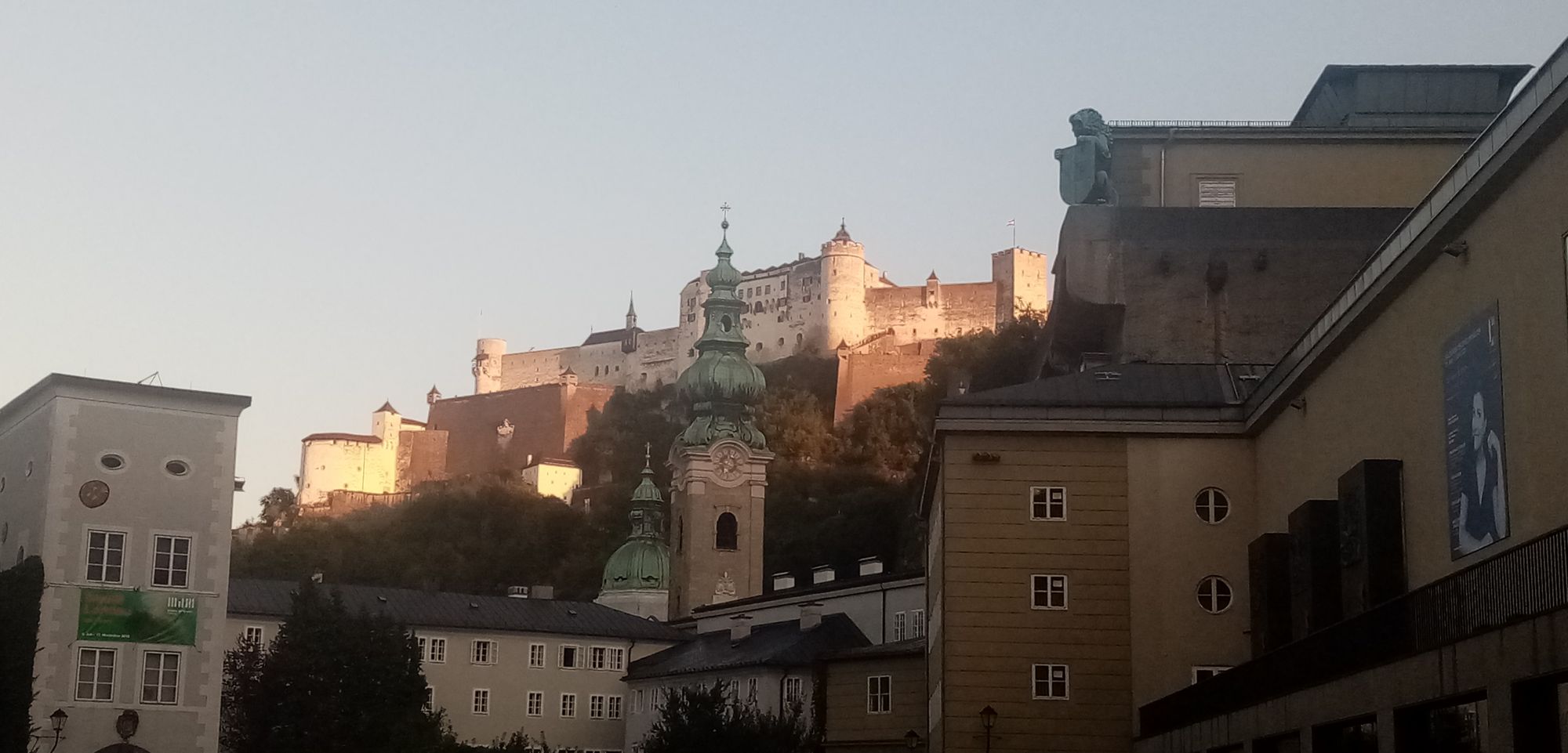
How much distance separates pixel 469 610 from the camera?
6631cm

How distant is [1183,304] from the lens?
3519 centimetres

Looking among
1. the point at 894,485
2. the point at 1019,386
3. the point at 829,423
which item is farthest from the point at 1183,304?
the point at 829,423

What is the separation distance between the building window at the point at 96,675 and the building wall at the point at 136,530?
85 millimetres

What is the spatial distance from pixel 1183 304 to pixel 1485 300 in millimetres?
Answer: 15117

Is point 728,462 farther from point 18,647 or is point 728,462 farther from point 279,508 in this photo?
point 279,508

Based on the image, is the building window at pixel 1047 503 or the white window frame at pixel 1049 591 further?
the building window at pixel 1047 503

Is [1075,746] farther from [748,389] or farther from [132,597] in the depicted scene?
[748,389]

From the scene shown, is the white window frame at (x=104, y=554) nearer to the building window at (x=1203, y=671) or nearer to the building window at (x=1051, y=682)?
the building window at (x=1051, y=682)

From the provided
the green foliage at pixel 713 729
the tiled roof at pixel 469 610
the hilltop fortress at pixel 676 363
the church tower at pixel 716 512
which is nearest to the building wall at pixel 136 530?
the green foliage at pixel 713 729

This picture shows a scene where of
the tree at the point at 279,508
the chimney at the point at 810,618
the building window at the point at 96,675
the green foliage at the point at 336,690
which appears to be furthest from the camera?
the tree at the point at 279,508

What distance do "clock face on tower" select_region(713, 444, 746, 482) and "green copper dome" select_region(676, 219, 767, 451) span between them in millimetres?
489

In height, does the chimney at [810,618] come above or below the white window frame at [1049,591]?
above

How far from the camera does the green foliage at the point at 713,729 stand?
44969 mm

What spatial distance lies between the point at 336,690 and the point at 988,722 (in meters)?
24.4
